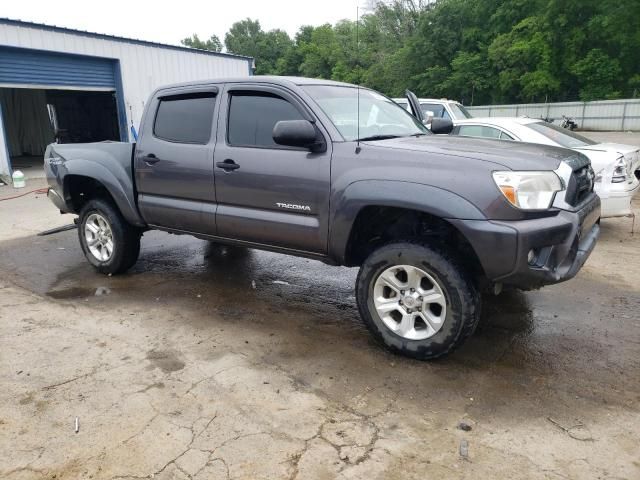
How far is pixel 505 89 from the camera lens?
44656mm

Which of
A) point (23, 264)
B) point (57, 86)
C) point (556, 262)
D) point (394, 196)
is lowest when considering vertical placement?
point (23, 264)

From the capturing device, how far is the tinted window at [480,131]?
7.40m

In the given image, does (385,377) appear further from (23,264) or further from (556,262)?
(23,264)

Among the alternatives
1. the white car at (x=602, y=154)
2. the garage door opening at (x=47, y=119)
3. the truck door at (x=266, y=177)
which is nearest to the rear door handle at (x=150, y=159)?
the truck door at (x=266, y=177)

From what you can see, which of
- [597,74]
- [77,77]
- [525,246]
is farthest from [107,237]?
[597,74]

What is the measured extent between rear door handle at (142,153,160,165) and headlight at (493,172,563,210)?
3.13 m

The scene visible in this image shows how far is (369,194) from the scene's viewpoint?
134 inches

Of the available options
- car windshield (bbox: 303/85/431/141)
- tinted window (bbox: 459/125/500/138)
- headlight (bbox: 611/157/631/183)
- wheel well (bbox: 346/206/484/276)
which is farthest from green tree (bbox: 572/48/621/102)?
wheel well (bbox: 346/206/484/276)

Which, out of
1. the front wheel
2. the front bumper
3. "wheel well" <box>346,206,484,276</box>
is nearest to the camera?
the front bumper

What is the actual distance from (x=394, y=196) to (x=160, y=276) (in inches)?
128

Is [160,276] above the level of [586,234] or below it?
below

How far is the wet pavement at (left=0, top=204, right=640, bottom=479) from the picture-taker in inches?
98.7

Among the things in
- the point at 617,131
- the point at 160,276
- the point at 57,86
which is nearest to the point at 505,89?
the point at 617,131

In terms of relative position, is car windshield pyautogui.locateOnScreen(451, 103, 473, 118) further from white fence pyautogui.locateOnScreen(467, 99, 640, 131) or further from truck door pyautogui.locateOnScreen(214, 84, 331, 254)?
white fence pyautogui.locateOnScreen(467, 99, 640, 131)
